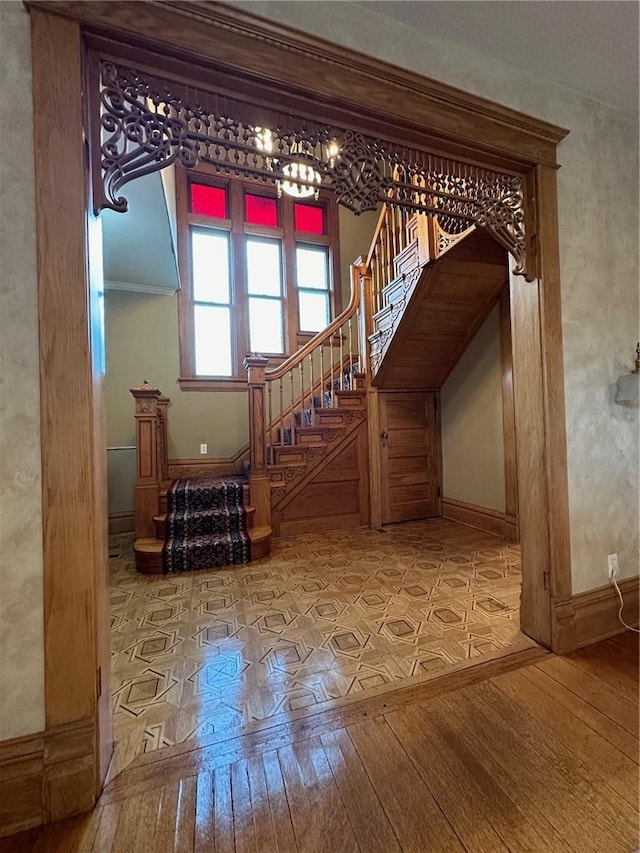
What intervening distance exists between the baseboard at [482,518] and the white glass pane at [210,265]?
3.87m

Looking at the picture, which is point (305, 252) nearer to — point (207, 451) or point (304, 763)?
point (207, 451)

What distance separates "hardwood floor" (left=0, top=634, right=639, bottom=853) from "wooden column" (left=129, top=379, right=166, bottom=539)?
2247 mm

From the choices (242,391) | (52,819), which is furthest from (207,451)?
(52,819)

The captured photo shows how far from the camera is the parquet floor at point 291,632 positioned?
1423mm

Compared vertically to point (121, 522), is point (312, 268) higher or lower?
higher

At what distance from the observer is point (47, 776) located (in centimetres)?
100

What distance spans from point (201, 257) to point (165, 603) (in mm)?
4205

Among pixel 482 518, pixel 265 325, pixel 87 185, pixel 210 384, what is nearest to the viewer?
pixel 87 185

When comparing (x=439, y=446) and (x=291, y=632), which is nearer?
(x=291, y=632)

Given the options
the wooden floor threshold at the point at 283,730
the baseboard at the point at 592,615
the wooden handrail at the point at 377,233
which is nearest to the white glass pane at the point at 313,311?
the wooden handrail at the point at 377,233

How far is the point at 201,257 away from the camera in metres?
4.78

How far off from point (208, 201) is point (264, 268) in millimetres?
1102

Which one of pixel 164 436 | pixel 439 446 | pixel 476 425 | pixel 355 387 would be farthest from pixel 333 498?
pixel 164 436

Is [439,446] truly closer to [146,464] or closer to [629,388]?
[629,388]
